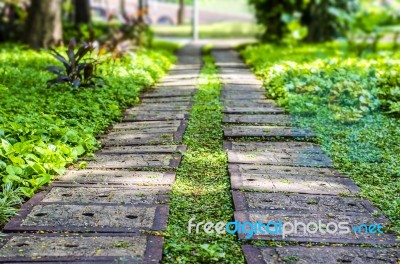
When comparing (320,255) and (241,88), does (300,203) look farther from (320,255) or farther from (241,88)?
(241,88)

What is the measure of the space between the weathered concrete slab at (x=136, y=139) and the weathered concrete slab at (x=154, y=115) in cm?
73

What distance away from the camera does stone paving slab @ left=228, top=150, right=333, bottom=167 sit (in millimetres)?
4419

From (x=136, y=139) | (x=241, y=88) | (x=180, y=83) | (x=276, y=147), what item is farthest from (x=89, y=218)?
(x=180, y=83)

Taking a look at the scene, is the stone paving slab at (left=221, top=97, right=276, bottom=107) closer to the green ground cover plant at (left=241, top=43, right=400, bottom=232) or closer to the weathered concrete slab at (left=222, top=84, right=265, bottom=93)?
the green ground cover plant at (left=241, top=43, right=400, bottom=232)

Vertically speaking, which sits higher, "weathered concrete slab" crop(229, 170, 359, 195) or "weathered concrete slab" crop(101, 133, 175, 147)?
"weathered concrete slab" crop(229, 170, 359, 195)

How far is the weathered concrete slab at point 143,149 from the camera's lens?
473cm

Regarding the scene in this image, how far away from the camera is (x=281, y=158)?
456 cm

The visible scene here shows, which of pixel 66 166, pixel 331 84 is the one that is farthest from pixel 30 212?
pixel 331 84

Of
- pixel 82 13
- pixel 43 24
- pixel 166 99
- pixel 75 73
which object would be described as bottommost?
pixel 166 99

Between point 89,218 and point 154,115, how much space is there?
3.15m

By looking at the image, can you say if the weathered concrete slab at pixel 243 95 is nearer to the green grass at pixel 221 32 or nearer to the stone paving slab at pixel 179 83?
the stone paving slab at pixel 179 83

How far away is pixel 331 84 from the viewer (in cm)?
721

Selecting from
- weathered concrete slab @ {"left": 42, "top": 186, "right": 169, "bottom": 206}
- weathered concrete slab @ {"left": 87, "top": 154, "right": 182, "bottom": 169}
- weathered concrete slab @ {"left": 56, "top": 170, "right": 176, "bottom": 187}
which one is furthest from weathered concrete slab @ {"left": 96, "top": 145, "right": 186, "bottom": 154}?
weathered concrete slab @ {"left": 42, "top": 186, "right": 169, "bottom": 206}

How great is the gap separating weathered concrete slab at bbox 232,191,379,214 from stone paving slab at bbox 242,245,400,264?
52cm
